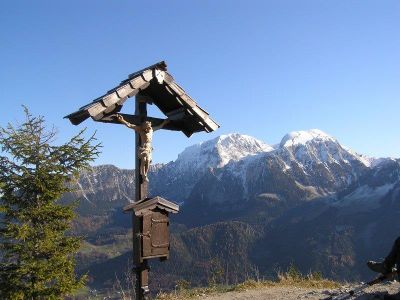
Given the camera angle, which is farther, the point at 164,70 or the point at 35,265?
the point at 35,265

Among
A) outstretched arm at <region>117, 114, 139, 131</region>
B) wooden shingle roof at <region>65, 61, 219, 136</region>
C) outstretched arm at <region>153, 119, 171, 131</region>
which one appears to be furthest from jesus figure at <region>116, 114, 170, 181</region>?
outstretched arm at <region>153, 119, 171, 131</region>

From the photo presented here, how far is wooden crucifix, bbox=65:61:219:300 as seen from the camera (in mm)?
8398

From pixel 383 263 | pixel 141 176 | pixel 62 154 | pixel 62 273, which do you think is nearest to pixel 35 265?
pixel 62 273

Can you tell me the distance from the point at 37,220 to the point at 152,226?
28.3ft

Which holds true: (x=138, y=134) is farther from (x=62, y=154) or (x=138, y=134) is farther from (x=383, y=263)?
(x=62, y=154)

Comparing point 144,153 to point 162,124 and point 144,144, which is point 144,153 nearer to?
point 144,144

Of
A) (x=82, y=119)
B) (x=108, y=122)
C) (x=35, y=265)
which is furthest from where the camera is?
(x=35, y=265)

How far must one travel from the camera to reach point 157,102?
33.5ft

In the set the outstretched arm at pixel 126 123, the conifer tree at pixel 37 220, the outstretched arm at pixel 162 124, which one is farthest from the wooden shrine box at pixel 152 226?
the conifer tree at pixel 37 220

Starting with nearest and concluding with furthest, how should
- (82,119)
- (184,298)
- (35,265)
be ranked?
(82,119) → (35,265) → (184,298)

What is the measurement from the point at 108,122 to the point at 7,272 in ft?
28.7

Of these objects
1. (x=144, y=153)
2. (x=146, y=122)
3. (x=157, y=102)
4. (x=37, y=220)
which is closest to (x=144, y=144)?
(x=144, y=153)

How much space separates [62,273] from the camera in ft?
48.6

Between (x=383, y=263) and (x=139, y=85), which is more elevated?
(x=139, y=85)
